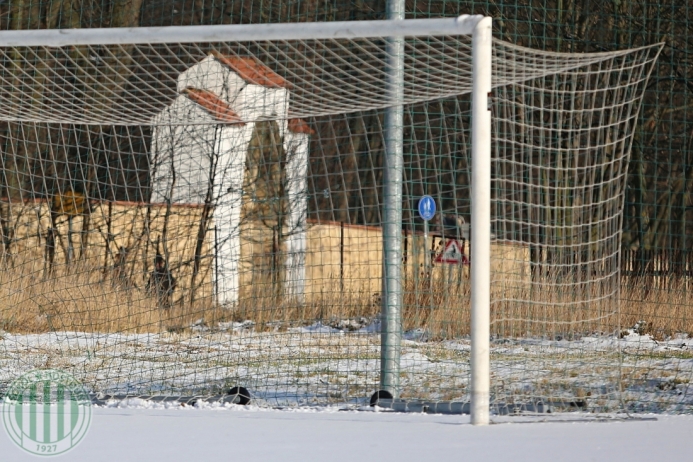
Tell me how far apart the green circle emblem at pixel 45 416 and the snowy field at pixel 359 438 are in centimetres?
7

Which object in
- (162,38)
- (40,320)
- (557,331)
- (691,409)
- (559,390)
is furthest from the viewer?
(40,320)

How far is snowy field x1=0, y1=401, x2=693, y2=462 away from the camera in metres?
3.78

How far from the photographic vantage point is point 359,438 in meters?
4.25

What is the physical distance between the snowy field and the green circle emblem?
72mm

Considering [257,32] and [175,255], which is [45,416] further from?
[175,255]

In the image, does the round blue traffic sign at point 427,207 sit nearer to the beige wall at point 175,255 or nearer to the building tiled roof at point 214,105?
the beige wall at point 175,255

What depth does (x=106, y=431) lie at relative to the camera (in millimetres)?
4426

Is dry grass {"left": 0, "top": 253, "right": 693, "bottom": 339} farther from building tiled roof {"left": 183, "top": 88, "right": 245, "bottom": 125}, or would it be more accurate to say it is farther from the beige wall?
building tiled roof {"left": 183, "top": 88, "right": 245, "bottom": 125}

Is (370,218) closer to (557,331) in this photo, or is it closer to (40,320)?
(40,320)

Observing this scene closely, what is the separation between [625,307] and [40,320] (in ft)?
22.1

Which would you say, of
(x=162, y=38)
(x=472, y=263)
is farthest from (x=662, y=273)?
(x=162, y=38)

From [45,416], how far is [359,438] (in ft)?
5.68

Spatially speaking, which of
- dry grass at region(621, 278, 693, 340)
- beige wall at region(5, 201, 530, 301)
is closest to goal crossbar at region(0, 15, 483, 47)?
beige wall at region(5, 201, 530, 301)

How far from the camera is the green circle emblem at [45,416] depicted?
4.13 m
